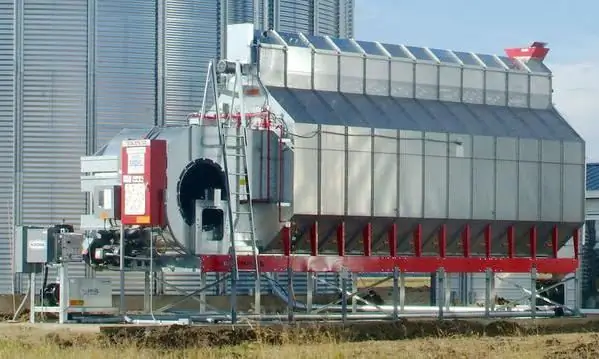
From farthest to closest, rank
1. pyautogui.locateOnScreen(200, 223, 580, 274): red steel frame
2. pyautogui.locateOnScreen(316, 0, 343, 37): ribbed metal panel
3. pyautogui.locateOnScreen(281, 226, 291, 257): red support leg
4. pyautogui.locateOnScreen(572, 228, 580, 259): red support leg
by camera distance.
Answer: pyautogui.locateOnScreen(316, 0, 343, 37): ribbed metal panel
pyautogui.locateOnScreen(572, 228, 580, 259): red support leg
pyautogui.locateOnScreen(281, 226, 291, 257): red support leg
pyautogui.locateOnScreen(200, 223, 580, 274): red steel frame

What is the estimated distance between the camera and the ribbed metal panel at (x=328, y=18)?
5381 centimetres

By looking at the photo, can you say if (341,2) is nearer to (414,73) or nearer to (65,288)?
(414,73)

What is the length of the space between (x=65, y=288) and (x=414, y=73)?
12401 millimetres

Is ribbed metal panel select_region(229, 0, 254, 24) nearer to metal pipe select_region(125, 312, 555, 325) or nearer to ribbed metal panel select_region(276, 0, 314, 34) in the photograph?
ribbed metal panel select_region(276, 0, 314, 34)

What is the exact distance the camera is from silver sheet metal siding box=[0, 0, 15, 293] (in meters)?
47.6

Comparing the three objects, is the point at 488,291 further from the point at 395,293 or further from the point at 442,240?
the point at 395,293

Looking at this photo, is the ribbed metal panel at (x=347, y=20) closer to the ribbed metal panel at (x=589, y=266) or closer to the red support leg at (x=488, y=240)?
the ribbed metal panel at (x=589, y=266)

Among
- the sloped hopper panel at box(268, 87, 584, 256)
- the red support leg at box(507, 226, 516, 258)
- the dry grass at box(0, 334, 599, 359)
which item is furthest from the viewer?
the red support leg at box(507, 226, 516, 258)

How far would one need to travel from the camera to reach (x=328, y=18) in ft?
178

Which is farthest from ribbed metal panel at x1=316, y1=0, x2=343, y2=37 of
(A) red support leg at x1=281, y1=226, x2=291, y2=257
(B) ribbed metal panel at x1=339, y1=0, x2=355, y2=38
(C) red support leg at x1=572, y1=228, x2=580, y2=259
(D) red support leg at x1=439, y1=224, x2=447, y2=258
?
(A) red support leg at x1=281, y1=226, x2=291, y2=257

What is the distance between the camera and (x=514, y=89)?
46.4m

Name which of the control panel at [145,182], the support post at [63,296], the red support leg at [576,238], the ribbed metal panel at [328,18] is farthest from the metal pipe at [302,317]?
the ribbed metal panel at [328,18]

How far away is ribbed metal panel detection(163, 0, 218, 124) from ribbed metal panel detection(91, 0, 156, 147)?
601 millimetres

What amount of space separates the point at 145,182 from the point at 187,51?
43.1 feet
